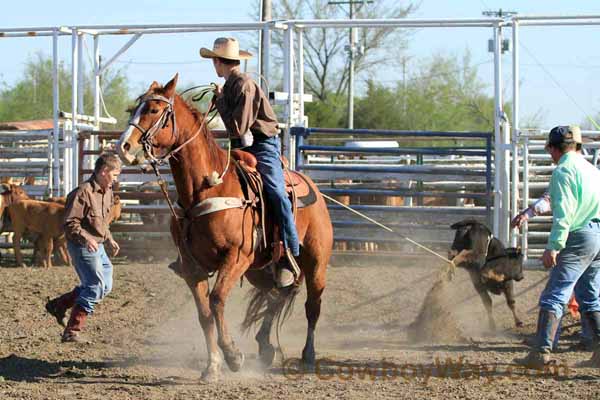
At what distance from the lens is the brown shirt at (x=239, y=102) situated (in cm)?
685

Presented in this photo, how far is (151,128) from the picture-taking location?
6.43 m

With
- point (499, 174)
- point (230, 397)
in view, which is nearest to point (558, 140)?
point (230, 397)

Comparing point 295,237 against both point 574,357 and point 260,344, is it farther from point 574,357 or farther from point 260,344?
point 574,357

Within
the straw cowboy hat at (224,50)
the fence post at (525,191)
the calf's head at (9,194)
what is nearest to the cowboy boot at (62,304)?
the straw cowboy hat at (224,50)

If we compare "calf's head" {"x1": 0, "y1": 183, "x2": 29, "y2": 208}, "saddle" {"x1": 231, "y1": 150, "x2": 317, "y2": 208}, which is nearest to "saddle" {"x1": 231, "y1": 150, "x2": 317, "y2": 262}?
"saddle" {"x1": 231, "y1": 150, "x2": 317, "y2": 208}

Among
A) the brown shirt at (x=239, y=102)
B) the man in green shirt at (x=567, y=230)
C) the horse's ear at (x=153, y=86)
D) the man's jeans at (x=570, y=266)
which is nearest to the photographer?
the horse's ear at (x=153, y=86)

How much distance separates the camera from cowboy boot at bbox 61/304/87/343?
8242mm

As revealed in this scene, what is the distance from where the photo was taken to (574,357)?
796 cm

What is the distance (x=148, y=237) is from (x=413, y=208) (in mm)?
4775

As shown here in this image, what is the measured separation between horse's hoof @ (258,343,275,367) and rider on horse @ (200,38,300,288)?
0.55 metres

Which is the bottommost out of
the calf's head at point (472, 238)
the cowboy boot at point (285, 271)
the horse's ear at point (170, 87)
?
the cowboy boot at point (285, 271)

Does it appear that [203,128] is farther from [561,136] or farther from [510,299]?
[510,299]

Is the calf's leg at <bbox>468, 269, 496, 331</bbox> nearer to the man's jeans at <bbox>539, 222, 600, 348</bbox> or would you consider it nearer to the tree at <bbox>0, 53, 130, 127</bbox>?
the man's jeans at <bbox>539, 222, 600, 348</bbox>

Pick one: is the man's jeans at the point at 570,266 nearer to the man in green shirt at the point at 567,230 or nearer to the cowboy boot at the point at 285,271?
the man in green shirt at the point at 567,230
